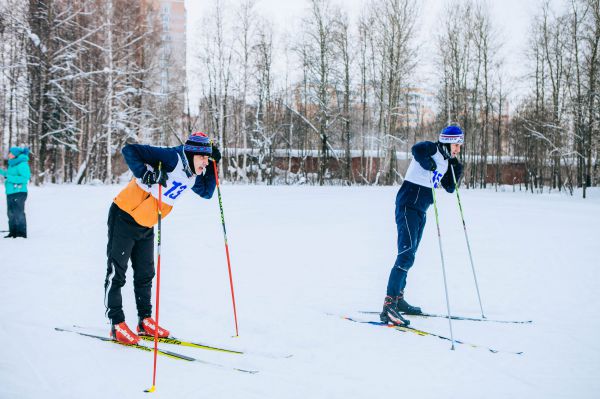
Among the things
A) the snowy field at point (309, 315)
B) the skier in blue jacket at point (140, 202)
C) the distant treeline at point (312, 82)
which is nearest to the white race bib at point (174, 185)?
the skier in blue jacket at point (140, 202)

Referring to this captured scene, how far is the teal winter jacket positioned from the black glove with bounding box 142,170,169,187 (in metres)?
6.79

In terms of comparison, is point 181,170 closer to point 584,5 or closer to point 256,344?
point 256,344

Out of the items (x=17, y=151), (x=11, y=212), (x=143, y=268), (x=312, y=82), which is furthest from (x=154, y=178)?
(x=312, y=82)

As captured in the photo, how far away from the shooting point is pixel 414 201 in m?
4.68

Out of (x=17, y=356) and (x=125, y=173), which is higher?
(x=125, y=173)

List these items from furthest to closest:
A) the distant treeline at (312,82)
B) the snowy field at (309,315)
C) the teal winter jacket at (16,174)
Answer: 1. the distant treeline at (312,82)
2. the teal winter jacket at (16,174)
3. the snowy field at (309,315)

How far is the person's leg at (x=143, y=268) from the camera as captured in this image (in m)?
4.01

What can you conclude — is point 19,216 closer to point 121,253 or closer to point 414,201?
point 121,253

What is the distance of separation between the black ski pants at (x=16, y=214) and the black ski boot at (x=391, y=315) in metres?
7.84

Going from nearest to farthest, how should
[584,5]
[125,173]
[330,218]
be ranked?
[330,218] → [584,5] → [125,173]

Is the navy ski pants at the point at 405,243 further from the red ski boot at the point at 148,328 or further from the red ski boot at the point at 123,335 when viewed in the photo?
the red ski boot at the point at 123,335

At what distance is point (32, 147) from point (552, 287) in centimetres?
2246

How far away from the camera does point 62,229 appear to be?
1098cm

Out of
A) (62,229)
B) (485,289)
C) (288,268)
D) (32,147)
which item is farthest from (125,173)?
(485,289)
